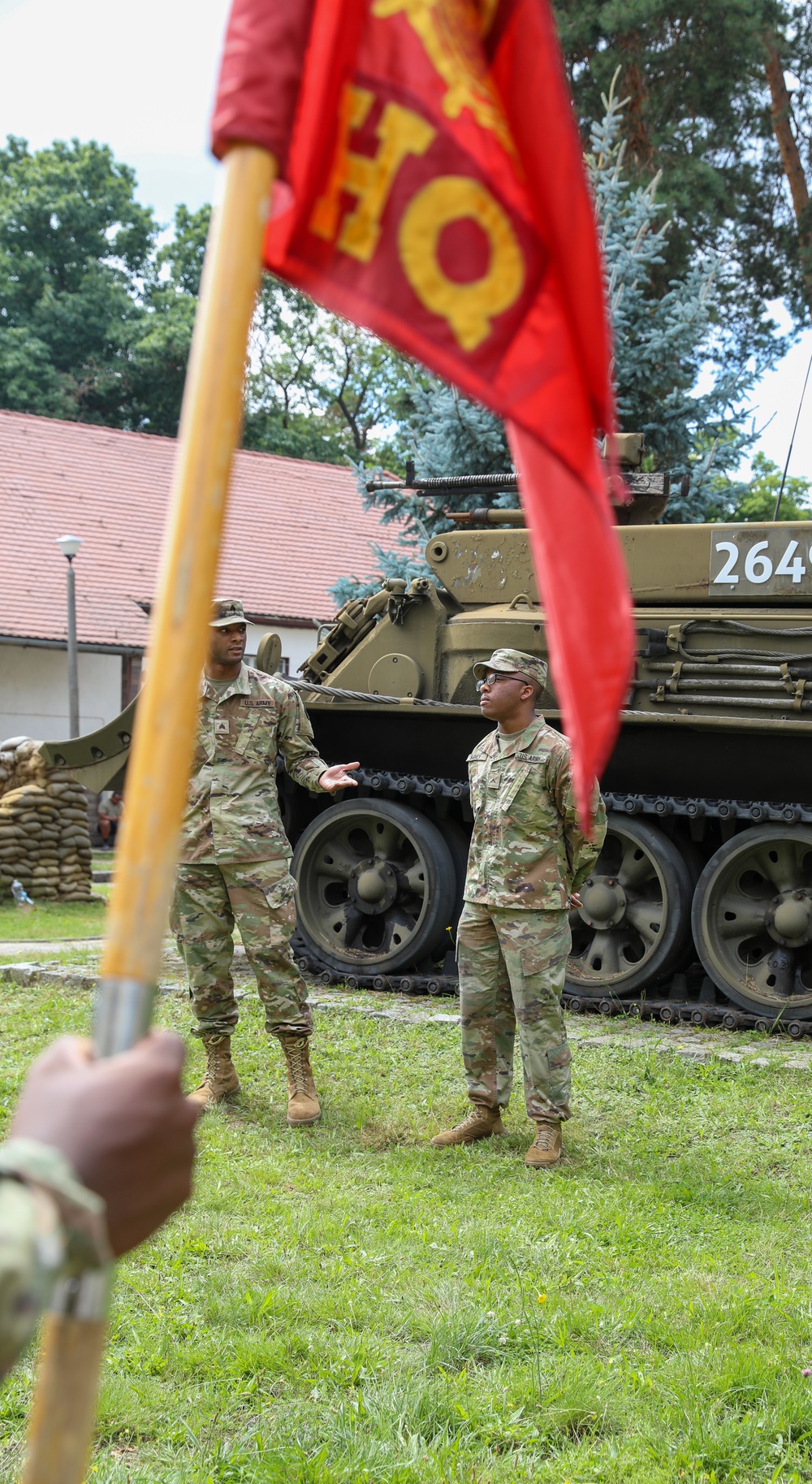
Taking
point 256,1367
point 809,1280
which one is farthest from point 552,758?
point 256,1367

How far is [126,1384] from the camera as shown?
3.67 meters

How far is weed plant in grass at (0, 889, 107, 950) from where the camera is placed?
12579mm

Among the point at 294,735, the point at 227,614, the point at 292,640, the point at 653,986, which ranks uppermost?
the point at 292,640

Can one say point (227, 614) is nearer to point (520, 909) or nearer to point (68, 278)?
point (520, 909)

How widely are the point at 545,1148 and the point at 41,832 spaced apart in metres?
10.5

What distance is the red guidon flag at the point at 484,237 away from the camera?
1.63 meters

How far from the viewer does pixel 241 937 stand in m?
6.30

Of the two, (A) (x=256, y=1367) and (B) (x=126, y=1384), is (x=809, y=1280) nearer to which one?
(A) (x=256, y=1367)

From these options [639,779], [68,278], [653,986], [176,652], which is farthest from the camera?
[68,278]

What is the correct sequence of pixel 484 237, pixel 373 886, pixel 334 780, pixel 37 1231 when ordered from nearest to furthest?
pixel 37 1231
pixel 484 237
pixel 334 780
pixel 373 886

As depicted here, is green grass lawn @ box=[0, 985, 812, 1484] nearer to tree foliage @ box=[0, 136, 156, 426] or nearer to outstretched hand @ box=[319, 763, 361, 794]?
outstretched hand @ box=[319, 763, 361, 794]

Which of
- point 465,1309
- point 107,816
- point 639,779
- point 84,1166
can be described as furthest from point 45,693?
point 84,1166

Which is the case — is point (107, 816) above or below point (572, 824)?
below

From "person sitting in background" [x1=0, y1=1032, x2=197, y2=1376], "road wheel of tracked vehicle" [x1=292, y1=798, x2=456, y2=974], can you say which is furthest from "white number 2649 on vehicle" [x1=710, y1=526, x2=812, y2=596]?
"person sitting in background" [x1=0, y1=1032, x2=197, y2=1376]
